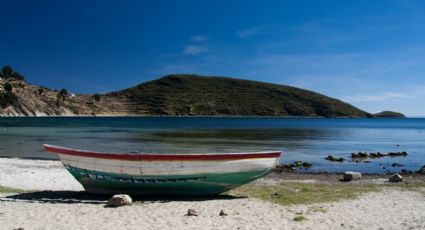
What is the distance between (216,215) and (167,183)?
10.7 feet

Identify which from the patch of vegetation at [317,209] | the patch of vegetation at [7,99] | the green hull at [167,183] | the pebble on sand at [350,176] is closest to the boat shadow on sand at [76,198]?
the green hull at [167,183]

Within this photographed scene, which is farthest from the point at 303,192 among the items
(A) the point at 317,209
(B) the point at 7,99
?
(B) the point at 7,99

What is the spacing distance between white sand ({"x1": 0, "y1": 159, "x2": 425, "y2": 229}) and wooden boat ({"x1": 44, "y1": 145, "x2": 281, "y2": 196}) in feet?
2.80

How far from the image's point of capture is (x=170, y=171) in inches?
612

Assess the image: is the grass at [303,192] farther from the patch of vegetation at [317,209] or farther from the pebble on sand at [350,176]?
the pebble on sand at [350,176]

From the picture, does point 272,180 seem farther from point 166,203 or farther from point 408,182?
point 166,203

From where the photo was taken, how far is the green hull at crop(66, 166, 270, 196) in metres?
15.7

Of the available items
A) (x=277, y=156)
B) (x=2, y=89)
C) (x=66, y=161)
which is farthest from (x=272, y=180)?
(x=2, y=89)

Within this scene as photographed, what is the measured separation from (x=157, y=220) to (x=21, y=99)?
7396 inches

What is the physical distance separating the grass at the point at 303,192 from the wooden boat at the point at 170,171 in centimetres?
118

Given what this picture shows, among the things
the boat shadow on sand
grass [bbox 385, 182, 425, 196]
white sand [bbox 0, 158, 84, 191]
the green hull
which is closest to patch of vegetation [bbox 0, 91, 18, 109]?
white sand [bbox 0, 158, 84, 191]

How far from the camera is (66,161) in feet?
54.5

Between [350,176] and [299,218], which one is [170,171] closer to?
[299,218]

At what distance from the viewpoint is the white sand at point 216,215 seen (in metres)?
11.8
